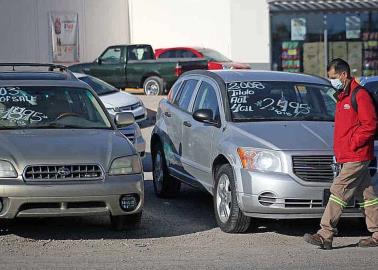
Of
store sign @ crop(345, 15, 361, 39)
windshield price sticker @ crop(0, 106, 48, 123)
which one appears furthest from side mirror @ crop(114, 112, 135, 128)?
store sign @ crop(345, 15, 361, 39)

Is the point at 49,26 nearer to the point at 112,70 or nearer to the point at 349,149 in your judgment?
the point at 112,70

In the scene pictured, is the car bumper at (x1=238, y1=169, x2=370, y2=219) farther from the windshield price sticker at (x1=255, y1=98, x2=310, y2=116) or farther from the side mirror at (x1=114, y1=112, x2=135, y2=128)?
the side mirror at (x1=114, y1=112, x2=135, y2=128)

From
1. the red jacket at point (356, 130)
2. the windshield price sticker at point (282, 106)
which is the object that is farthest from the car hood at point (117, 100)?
the red jacket at point (356, 130)

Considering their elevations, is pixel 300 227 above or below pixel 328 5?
below

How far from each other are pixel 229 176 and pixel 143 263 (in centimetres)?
160

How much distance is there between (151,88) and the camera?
1001 inches

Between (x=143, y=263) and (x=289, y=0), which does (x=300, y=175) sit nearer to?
(x=143, y=263)

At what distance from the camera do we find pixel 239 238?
27.2ft

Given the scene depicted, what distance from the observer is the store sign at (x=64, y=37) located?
96.4ft

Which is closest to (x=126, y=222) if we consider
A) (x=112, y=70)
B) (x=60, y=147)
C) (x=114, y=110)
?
(x=60, y=147)

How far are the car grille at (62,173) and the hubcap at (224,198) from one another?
1.41 meters

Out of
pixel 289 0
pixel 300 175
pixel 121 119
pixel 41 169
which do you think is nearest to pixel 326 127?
pixel 300 175

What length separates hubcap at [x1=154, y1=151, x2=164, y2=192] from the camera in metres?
10.8

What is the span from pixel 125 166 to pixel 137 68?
57.9 feet
